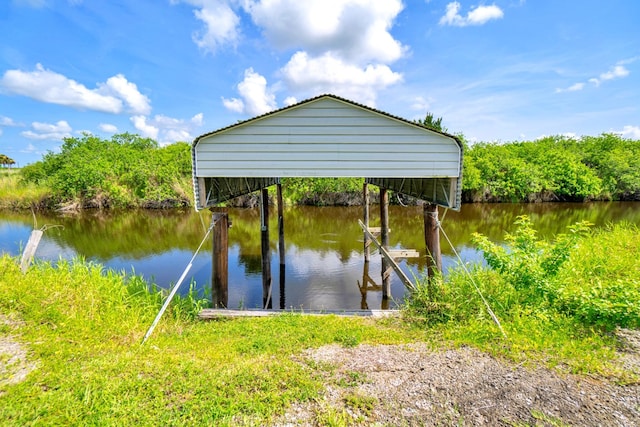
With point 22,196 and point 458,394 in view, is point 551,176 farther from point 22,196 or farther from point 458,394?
point 22,196

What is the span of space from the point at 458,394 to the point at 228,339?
354cm

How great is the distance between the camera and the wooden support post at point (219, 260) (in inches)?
272

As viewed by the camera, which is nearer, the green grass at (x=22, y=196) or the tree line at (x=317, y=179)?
the green grass at (x=22, y=196)

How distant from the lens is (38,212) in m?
25.2

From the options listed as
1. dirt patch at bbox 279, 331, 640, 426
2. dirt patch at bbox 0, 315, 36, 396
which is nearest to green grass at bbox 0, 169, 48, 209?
dirt patch at bbox 0, 315, 36, 396

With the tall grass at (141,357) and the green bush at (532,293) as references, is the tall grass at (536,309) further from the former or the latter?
the tall grass at (141,357)

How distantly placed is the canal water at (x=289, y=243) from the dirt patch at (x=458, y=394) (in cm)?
518

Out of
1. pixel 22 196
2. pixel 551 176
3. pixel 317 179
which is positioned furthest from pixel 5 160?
pixel 551 176

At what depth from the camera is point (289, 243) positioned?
56.2 feet

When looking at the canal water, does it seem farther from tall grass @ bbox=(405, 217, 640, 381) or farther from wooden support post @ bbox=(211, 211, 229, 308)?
tall grass @ bbox=(405, 217, 640, 381)

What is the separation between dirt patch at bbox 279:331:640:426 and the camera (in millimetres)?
3012

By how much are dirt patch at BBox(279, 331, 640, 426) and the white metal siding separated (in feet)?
12.0

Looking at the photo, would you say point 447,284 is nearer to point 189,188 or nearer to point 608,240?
point 608,240

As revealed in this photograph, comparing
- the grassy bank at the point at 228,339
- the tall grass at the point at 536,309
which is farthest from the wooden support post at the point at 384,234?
the grassy bank at the point at 228,339
